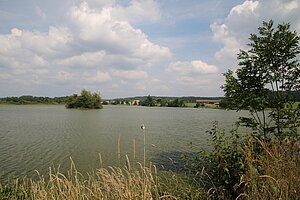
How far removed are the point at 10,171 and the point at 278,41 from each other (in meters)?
16.1

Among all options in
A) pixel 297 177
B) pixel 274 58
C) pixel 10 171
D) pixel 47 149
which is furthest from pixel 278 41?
pixel 47 149

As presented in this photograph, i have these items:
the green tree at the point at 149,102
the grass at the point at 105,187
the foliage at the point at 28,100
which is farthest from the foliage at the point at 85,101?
the grass at the point at 105,187

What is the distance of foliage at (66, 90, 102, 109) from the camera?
284 feet

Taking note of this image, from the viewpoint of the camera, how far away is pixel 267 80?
7.96 m

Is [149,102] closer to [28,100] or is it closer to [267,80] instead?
[28,100]

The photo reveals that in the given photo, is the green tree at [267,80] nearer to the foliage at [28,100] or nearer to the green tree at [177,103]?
the green tree at [177,103]

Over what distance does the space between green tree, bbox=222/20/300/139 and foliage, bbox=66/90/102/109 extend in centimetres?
8504

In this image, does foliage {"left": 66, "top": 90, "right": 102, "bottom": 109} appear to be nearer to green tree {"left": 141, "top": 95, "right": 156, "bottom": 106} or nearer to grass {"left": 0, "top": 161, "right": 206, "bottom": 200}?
green tree {"left": 141, "top": 95, "right": 156, "bottom": 106}

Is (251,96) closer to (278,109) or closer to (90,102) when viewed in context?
(278,109)

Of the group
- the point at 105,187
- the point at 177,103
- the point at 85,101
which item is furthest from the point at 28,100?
the point at 105,187

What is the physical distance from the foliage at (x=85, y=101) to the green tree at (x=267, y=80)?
85043mm

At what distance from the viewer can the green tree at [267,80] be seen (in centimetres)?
746

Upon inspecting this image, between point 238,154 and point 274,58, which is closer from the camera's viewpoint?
point 238,154

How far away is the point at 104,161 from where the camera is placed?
39.7 ft
